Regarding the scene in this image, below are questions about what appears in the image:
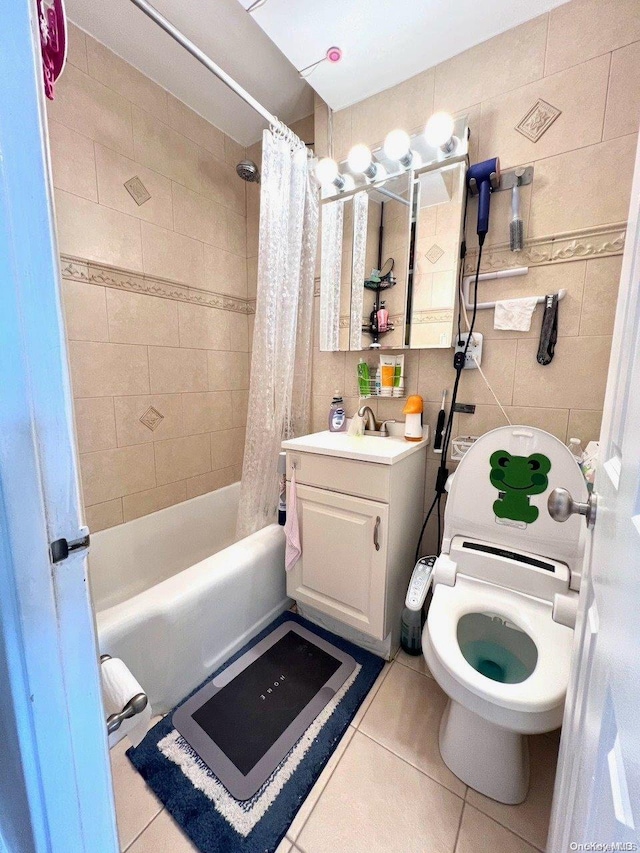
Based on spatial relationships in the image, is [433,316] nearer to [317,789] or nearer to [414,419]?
[414,419]

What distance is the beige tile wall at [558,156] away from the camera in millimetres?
1079

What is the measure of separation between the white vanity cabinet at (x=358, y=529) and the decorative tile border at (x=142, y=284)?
1.03 metres

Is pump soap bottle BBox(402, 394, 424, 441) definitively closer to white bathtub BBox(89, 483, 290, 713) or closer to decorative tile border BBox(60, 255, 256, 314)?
white bathtub BBox(89, 483, 290, 713)

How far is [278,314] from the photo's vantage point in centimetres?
159

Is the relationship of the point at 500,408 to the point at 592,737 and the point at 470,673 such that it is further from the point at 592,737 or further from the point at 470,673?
the point at 592,737

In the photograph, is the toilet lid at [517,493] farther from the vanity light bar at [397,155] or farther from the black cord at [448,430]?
the vanity light bar at [397,155]

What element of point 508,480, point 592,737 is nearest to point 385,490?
point 508,480

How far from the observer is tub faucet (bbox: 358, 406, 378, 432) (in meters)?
1.61

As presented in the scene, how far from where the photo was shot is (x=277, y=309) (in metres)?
1.58

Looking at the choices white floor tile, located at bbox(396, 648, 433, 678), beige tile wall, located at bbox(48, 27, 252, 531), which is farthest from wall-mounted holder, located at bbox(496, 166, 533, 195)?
white floor tile, located at bbox(396, 648, 433, 678)

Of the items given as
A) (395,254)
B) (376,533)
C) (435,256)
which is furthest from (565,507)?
(395,254)

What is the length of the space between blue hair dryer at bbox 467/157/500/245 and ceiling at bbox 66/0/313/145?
103cm

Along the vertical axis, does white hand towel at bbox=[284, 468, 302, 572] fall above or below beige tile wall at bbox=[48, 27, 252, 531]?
below

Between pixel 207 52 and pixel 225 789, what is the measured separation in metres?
2.64
